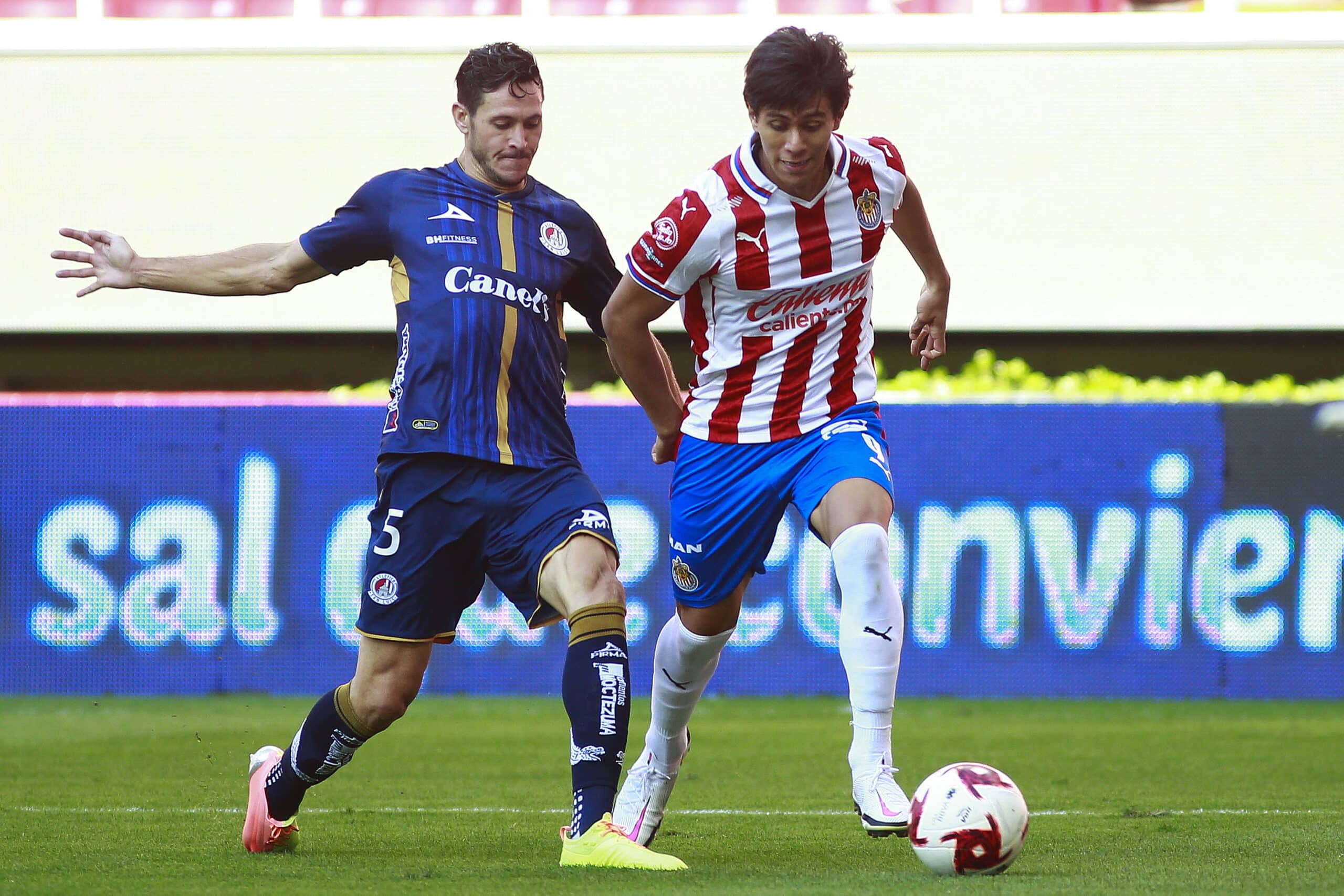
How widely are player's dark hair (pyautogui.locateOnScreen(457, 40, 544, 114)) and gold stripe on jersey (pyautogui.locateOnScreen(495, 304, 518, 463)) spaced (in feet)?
1.97

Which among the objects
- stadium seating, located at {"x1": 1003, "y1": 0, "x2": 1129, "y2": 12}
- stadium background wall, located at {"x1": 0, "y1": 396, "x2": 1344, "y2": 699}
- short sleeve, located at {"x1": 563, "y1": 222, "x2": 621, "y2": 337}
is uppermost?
stadium seating, located at {"x1": 1003, "y1": 0, "x2": 1129, "y2": 12}

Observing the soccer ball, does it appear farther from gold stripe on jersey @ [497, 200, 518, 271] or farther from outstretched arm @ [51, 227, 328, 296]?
outstretched arm @ [51, 227, 328, 296]

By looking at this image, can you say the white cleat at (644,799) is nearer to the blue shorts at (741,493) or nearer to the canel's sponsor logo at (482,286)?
the blue shorts at (741,493)

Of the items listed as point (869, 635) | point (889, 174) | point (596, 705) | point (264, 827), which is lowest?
point (264, 827)

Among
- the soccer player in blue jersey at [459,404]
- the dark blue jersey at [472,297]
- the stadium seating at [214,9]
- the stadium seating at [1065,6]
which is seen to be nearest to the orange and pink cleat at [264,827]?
the soccer player in blue jersey at [459,404]

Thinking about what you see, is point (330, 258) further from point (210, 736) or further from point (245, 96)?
point (245, 96)

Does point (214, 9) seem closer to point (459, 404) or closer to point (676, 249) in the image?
point (459, 404)

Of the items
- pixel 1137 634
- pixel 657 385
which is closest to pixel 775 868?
pixel 657 385

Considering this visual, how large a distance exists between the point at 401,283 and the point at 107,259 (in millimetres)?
838

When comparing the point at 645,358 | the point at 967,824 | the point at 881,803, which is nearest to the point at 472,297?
the point at 645,358

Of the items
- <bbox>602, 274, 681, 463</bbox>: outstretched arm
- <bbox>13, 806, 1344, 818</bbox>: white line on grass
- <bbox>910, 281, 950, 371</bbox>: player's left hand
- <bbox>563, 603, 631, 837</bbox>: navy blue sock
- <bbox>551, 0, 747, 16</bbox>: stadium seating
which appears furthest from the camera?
<bbox>551, 0, 747, 16</bbox>: stadium seating

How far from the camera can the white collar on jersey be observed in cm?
468

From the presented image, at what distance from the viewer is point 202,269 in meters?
4.86

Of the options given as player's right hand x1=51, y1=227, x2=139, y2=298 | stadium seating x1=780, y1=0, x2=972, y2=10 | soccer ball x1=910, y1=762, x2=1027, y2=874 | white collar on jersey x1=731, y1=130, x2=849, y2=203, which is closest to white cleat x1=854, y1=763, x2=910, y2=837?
soccer ball x1=910, y1=762, x2=1027, y2=874
